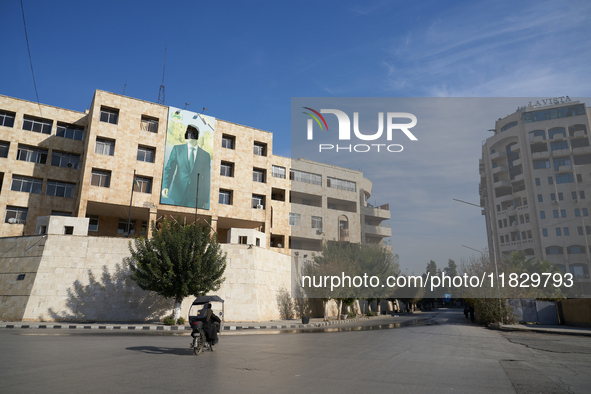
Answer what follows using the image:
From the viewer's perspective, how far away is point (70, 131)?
1515 inches

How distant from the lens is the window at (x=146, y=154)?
36062mm

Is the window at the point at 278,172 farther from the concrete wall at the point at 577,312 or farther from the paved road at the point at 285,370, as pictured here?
Result: the paved road at the point at 285,370

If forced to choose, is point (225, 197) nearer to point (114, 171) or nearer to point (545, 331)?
point (114, 171)

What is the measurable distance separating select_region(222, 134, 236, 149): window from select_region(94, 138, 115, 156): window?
1075cm

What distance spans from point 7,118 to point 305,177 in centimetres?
3317

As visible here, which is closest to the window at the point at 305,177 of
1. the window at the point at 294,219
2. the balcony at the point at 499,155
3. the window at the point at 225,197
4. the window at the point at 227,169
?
the window at the point at 294,219

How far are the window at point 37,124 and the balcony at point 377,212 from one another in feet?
138

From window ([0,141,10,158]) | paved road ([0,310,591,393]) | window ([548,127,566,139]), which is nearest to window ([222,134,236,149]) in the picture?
window ([0,141,10,158])

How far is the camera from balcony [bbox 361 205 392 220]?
6119 centimetres

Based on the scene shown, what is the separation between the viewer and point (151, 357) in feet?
33.0

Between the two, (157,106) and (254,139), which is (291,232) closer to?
(254,139)

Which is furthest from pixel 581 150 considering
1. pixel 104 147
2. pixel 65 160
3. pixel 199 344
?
pixel 65 160

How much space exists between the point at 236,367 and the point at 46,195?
35.1 m

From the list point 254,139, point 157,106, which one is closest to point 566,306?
point 254,139
